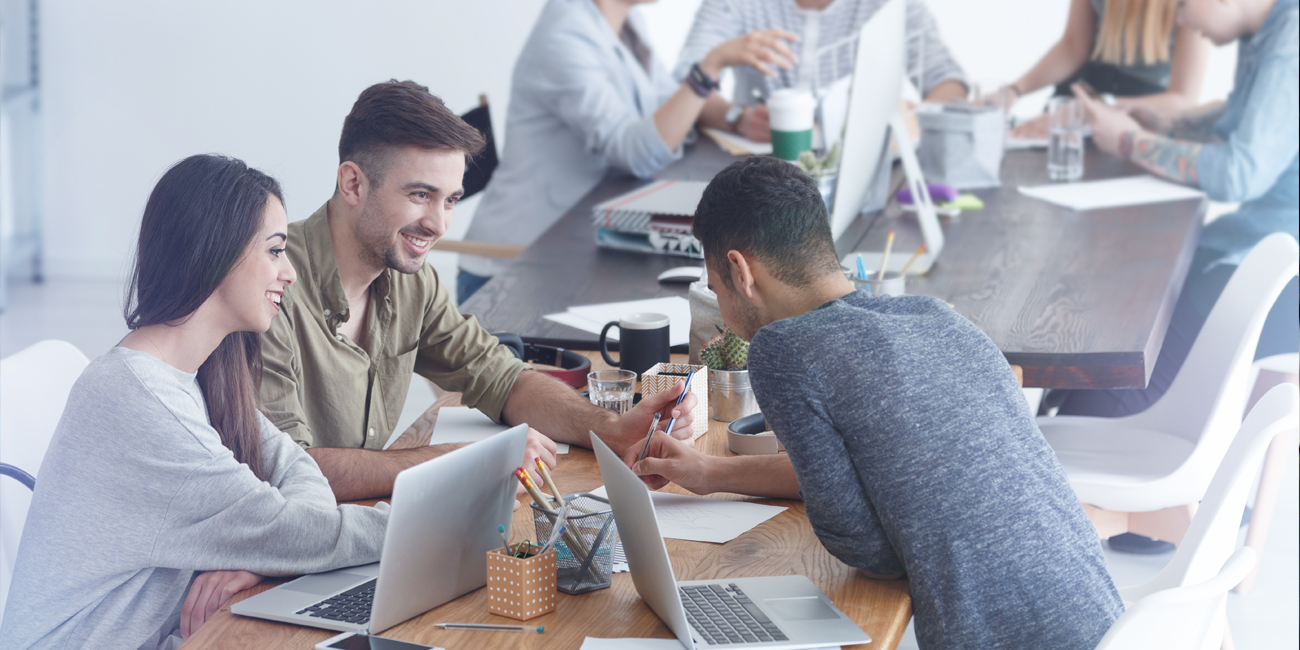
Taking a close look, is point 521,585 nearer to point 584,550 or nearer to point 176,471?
point 584,550

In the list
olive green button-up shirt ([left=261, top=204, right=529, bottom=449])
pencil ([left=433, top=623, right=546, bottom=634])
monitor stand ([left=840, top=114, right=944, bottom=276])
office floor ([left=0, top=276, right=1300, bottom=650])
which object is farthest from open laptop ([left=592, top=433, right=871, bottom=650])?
monitor stand ([left=840, top=114, right=944, bottom=276])

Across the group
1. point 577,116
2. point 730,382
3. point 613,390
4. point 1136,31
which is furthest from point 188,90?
point 1136,31

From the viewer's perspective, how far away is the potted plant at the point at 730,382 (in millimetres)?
1692

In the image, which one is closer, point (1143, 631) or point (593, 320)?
point (1143, 631)

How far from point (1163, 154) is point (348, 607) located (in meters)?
2.78

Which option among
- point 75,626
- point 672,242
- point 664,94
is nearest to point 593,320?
point 672,242

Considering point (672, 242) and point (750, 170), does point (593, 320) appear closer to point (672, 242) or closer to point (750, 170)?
point (672, 242)

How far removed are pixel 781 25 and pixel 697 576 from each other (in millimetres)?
3061

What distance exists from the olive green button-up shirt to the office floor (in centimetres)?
30

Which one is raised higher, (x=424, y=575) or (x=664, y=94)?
(x=664, y=94)

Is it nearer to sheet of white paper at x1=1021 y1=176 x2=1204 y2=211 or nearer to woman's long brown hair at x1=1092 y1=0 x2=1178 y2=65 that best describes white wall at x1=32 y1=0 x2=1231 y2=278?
sheet of white paper at x1=1021 y1=176 x2=1204 y2=211

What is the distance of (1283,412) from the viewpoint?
1.37 meters

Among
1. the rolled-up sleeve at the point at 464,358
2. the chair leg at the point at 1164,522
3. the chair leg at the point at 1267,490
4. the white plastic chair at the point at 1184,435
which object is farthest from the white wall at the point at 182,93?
the chair leg at the point at 1267,490

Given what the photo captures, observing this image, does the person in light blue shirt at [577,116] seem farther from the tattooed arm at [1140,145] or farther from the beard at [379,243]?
the beard at [379,243]
